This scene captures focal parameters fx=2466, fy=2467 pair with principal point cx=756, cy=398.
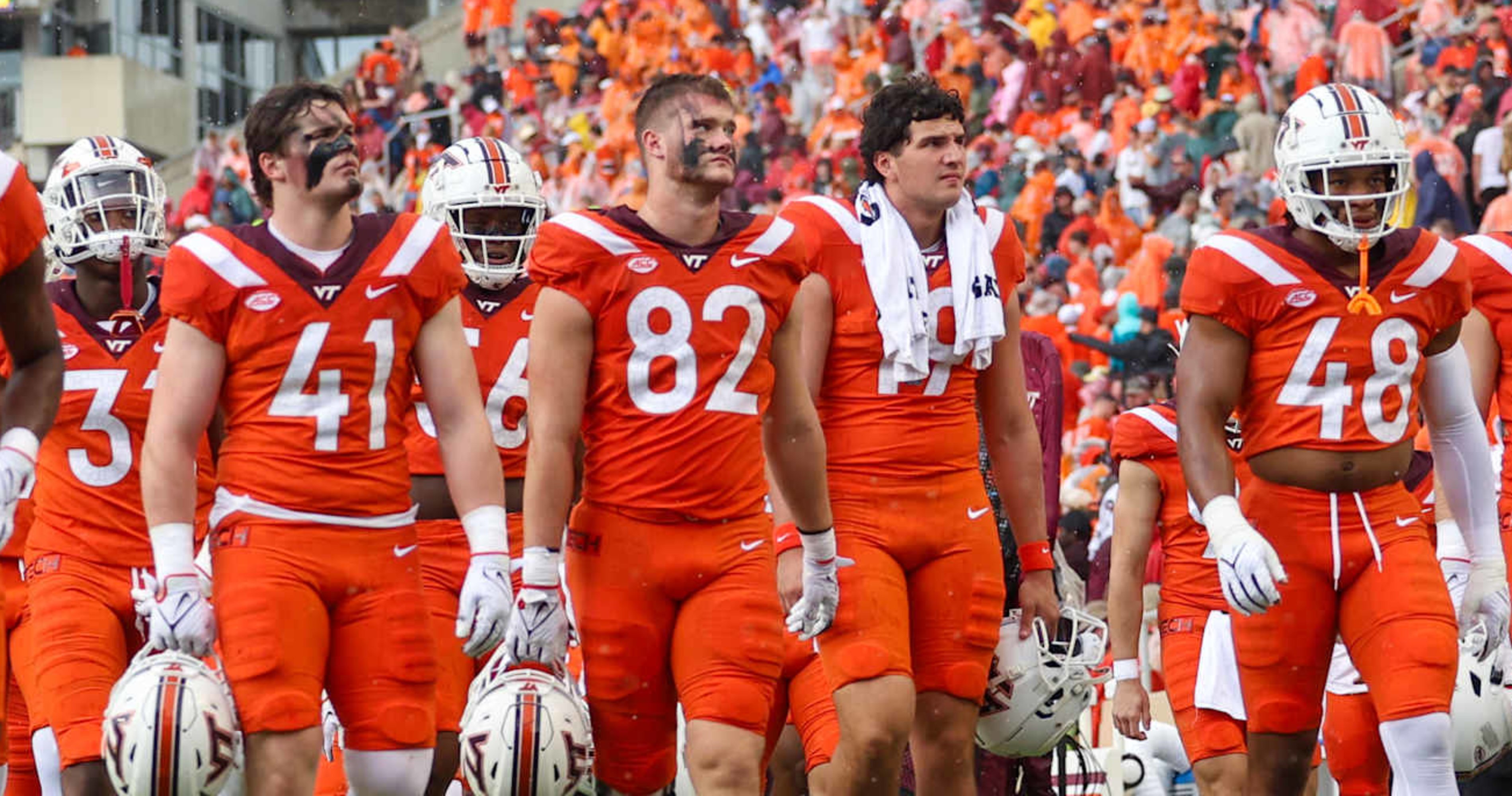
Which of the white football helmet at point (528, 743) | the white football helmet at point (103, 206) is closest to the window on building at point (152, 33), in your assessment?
the white football helmet at point (103, 206)

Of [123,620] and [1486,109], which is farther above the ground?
[1486,109]

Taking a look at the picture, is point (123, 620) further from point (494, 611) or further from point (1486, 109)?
point (1486, 109)

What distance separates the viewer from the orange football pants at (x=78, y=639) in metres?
6.56

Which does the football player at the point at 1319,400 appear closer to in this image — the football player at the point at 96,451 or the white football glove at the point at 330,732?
the white football glove at the point at 330,732

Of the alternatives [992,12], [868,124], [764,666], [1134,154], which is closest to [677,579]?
[764,666]

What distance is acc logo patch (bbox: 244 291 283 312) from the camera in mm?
5676

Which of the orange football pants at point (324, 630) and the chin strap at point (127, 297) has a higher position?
the chin strap at point (127, 297)

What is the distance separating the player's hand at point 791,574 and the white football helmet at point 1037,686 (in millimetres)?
817

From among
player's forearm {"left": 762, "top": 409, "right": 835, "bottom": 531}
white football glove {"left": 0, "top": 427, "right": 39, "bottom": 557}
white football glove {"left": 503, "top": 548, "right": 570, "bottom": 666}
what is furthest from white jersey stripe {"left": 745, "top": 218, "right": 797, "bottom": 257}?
white football glove {"left": 0, "top": 427, "right": 39, "bottom": 557}

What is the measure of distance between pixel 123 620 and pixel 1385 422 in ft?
11.5

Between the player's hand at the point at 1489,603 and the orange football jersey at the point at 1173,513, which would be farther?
the orange football jersey at the point at 1173,513

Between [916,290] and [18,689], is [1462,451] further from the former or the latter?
[18,689]

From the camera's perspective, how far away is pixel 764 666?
604cm

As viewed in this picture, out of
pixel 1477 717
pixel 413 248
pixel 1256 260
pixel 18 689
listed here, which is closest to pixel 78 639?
pixel 18 689
